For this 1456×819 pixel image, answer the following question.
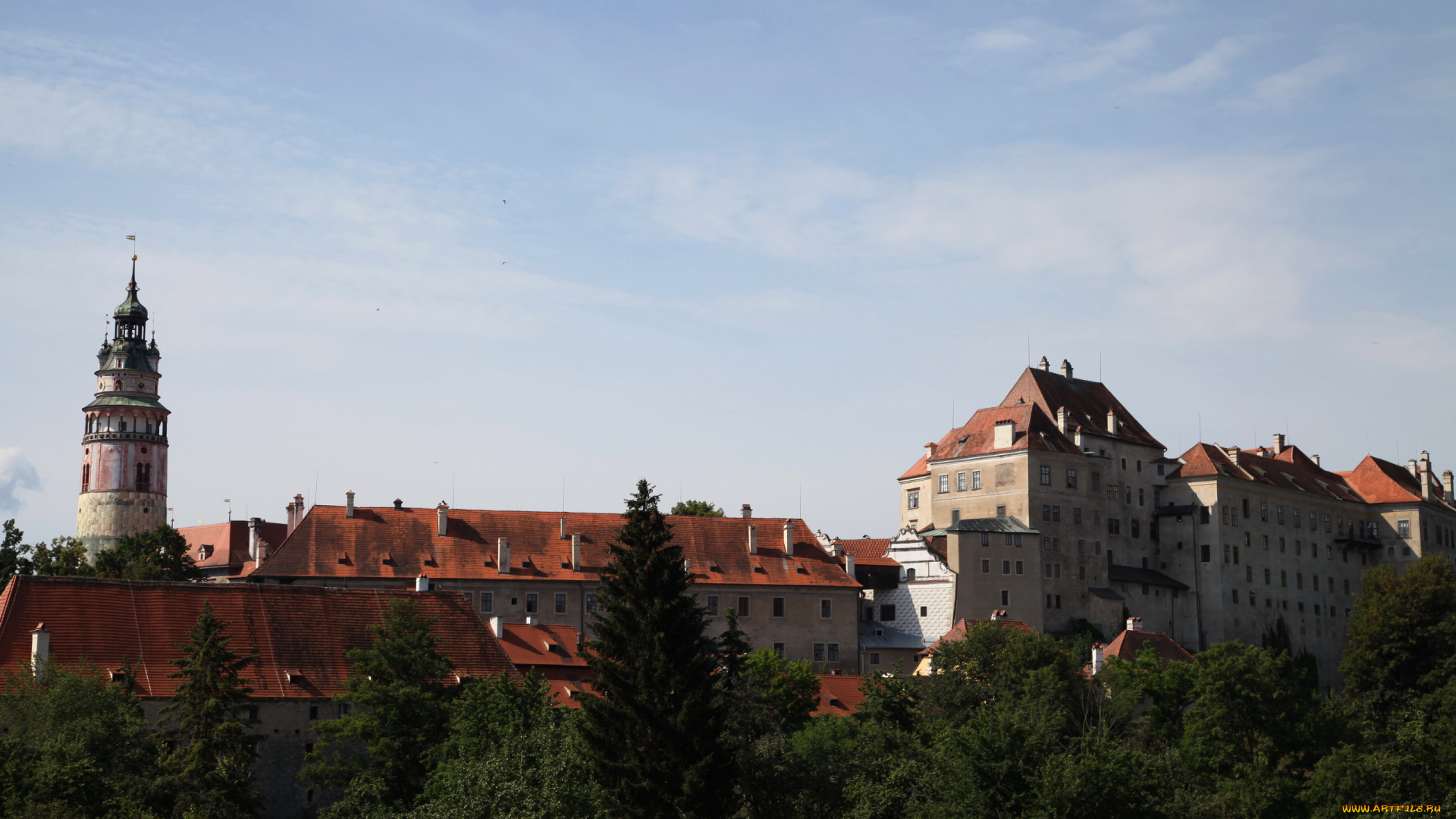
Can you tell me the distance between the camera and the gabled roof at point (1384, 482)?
123 m

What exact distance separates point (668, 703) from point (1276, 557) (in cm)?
7445

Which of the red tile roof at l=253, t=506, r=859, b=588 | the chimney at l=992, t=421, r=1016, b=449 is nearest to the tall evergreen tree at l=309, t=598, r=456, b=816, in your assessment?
the red tile roof at l=253, t=506, r=859, b=588

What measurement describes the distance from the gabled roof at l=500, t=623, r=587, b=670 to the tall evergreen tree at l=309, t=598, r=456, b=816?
38.7 ft

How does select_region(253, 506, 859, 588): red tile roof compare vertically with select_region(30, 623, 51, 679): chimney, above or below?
above

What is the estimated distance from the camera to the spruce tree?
49188 mm

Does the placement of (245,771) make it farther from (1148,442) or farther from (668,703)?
(1148,442)

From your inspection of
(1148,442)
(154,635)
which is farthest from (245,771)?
(1148,442)

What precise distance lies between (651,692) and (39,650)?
25775mm

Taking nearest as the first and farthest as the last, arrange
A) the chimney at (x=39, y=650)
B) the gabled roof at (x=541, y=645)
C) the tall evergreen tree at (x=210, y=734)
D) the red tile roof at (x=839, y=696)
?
the tall evergreen tree at (x=210, y=734) < the chimney at (x=39, y=650) < the gabled roof at (x=541, y=645) < the red tile roof at (x=839, y=696)

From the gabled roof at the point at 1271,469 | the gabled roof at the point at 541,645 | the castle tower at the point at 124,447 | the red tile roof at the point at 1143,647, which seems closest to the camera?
the gabled roof at the point at 541,645

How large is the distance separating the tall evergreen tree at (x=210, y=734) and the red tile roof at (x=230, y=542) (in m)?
62.0

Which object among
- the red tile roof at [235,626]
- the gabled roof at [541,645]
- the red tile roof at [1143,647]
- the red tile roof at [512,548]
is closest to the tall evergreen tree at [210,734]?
the red tile roof at [235,626]

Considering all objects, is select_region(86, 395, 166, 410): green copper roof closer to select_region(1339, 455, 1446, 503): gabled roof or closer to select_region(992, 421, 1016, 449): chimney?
select_region(992, 421, 1016, 449): chimney

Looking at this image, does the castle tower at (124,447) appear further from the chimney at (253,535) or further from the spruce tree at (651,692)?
the spruce tree at (651,692)
